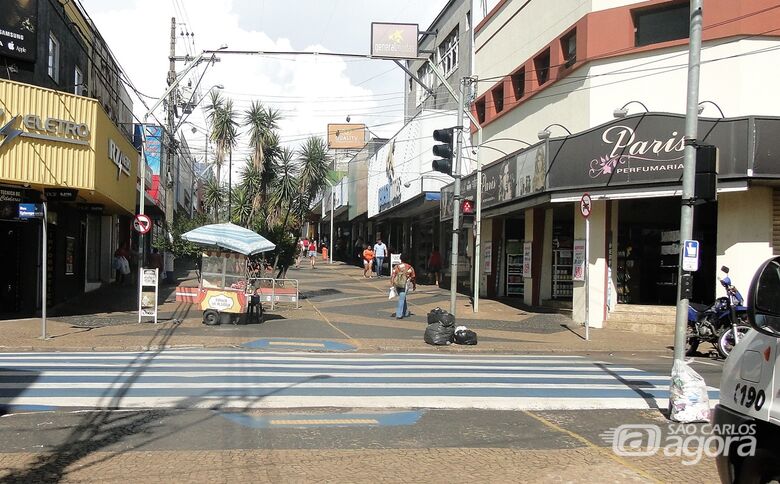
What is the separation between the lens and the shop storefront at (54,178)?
52.0ft

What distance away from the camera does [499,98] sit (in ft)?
87.5

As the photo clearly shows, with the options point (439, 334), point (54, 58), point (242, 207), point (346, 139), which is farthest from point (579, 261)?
point (346, 139)

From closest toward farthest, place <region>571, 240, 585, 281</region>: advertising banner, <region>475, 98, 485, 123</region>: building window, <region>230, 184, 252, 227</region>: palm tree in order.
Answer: <region>571, 240, 585, 281</region>: advertising banner → <region>475, 98, 485, 123</region>: building window → <region>230, 184, 252, 227</region>: palm tree

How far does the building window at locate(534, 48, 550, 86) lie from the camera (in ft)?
71.6

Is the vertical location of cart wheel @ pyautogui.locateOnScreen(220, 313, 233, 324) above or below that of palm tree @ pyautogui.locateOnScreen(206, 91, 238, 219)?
below

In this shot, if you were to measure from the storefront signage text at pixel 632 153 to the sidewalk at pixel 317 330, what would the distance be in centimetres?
432

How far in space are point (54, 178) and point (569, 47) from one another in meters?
15.1

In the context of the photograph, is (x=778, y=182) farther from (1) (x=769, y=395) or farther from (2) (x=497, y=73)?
(1) (x=769, y=395)

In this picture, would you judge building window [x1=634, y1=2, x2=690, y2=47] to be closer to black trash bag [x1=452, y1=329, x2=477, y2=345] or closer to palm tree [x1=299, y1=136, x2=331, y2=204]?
black trash bag [x1=452, y1=329, x2=477, y2=345]

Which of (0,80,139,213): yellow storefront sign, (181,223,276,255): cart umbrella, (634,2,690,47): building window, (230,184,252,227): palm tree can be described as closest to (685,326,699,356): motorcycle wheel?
(634,2,690,47): building window

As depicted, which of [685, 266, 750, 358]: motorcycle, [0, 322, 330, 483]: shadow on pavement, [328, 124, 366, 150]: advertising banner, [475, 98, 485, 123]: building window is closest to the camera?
[0, 322, 330, 483]: shadow on pavement

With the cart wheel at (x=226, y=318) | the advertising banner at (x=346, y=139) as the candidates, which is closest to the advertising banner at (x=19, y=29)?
the cart wheel at (x=226, y=318)

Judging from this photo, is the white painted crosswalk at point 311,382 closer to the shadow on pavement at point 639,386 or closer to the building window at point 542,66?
the shadow on pavement at point 639,386

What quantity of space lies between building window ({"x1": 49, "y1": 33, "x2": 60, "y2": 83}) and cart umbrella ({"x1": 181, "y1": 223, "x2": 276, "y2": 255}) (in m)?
7.07
